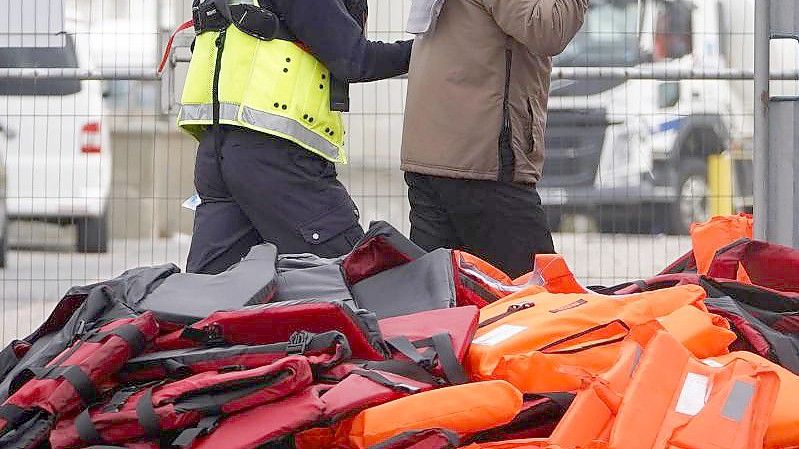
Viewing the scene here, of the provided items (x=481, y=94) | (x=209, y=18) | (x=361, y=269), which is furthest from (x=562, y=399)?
(x=209, y=18)

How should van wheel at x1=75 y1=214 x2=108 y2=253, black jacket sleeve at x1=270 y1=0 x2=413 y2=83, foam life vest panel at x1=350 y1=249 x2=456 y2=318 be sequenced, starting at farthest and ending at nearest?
van wheel at x1=75 y1=214 x2=108 y2=253
black jacket sleeve at x1=270 y1=0 x2=413 y2=83
foam life vest panel at x1=350 y1=249 x2=456 y2=318

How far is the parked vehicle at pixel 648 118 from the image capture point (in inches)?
222

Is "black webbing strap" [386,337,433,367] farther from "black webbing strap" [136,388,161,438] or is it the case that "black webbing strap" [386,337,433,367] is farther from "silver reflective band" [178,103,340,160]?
"silver reflective band" [178,103,340,160]

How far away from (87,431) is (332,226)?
1.74m

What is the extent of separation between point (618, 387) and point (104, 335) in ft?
2.96

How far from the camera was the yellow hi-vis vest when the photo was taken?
3912 millimetres

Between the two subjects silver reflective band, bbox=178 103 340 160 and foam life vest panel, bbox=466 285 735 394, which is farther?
silver reflective band, bbox=178 103 340 160

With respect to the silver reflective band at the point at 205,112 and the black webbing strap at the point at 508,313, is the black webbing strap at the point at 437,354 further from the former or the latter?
the silver reflective band at the point at 205,112

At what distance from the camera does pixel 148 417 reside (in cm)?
223

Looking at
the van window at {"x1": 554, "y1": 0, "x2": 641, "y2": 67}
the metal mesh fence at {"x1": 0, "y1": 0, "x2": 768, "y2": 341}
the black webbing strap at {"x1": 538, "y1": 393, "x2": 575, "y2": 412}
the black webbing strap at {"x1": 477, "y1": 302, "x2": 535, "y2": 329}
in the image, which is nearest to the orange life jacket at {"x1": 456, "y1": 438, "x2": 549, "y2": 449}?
the black webbing strap at {"x1": 538, "y1": 393, "x2": 575, "y2": 412}

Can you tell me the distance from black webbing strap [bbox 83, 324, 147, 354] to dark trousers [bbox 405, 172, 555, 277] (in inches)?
67.3

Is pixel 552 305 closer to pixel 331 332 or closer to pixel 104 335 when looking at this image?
pixel 331 332

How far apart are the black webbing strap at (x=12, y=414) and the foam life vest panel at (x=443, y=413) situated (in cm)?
56

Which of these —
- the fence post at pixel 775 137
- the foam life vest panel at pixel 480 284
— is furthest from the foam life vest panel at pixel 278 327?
the fence post at pixel 775 137
